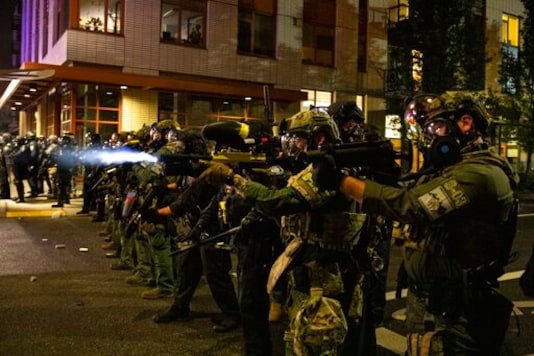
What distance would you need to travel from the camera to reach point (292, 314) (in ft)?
12.0

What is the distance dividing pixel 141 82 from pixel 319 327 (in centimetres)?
1691

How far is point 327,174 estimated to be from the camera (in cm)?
281

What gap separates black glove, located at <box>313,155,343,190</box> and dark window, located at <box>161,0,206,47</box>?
63.0ft

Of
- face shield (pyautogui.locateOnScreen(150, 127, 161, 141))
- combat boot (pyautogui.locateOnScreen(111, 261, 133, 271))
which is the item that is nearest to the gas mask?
face shield (pyautogui.locateOnScreen(150, 127, 161, 141))

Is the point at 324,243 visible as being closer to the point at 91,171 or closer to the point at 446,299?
the point at 446,299

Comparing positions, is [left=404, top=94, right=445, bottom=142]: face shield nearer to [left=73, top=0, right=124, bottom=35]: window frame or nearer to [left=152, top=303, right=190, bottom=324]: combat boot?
[left=152, top=303, right=190, bottom=324]: combat boot

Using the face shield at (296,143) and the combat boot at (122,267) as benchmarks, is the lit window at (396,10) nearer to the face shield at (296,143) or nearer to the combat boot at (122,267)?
the combat boot at (122,267)

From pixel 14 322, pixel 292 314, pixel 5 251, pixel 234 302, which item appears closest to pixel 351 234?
pixel 292 314

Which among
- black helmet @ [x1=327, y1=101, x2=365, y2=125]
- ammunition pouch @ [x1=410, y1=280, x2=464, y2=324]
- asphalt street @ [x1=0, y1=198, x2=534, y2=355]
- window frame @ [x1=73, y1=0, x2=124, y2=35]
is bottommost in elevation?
asphalt street @ [x1=0, y1=198, x2=534, y2=355]

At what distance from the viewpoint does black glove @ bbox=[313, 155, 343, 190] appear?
281 centimetres

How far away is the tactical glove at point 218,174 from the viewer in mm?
4016

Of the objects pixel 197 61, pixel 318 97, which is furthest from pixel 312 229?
pixel 318 97

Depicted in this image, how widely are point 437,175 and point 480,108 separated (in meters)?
0.52

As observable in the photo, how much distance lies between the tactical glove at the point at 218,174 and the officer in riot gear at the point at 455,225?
1334 mm
